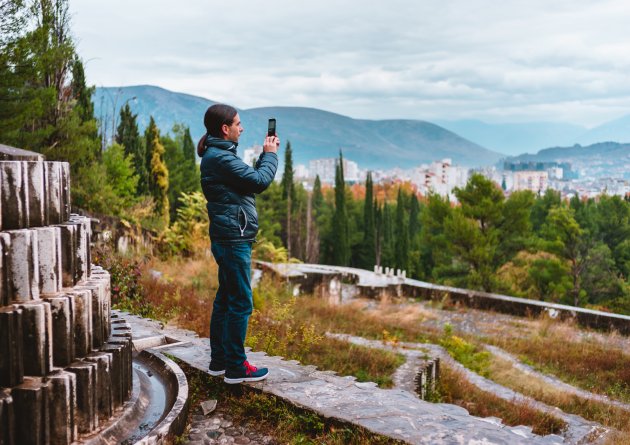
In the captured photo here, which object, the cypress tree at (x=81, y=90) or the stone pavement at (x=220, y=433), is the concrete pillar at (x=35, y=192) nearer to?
the stone pavement at (x=220, y=433)

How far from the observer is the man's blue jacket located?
3758 mm

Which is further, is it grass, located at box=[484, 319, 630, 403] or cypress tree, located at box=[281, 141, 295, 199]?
cypress tree, located at box=[281, 141, 295, 199]

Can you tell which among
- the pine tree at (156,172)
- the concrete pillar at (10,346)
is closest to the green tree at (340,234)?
the pine tree at (156,172)

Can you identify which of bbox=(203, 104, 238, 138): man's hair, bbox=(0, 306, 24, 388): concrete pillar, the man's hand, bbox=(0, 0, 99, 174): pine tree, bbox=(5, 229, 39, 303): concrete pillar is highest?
bbox=(0, 0, 99, 174): pine tree

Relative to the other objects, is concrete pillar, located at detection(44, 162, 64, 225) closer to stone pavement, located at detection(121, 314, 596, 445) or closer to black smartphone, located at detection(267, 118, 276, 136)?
black smartphone, located at detection(267, 118, 276, 136)

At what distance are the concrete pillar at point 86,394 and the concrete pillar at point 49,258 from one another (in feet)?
1.46

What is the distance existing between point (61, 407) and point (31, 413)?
0.48 ft

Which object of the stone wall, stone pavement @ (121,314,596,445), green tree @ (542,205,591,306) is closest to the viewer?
the stone wall

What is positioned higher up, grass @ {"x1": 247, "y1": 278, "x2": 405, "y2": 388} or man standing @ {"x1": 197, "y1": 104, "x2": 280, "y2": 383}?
man standing @ {"x1": 197, "y1": 104, "x2": 280, "y2": 383}

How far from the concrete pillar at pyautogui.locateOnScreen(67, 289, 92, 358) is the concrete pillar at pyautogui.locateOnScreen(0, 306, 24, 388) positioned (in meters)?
0.34

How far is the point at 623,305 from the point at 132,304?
26.3m

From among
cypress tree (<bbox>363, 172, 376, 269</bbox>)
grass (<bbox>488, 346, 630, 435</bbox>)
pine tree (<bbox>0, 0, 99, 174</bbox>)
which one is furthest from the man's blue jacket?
cypress tree (<bbox>363, 172, 376, 269</bbox>)

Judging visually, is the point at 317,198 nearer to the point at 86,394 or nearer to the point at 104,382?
the point at 104,382

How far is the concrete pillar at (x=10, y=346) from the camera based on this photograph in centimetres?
272
